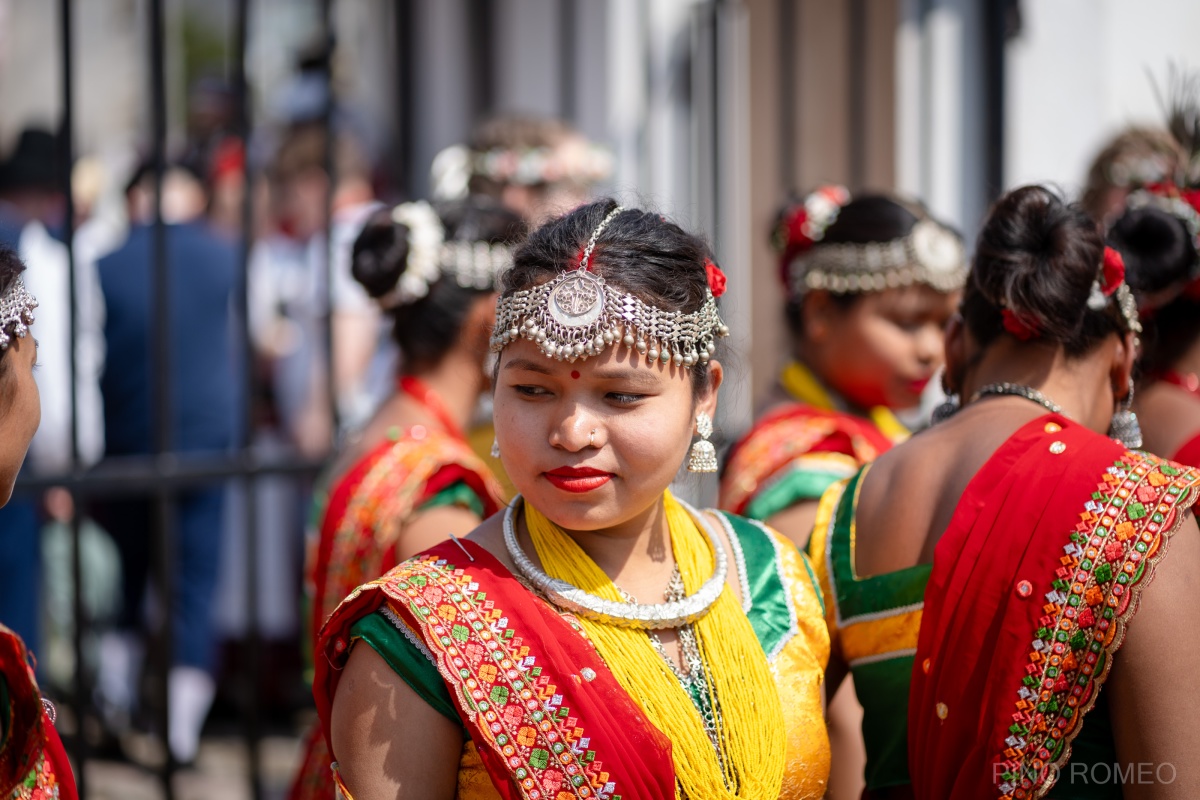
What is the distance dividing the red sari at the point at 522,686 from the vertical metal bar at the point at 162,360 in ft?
6.77

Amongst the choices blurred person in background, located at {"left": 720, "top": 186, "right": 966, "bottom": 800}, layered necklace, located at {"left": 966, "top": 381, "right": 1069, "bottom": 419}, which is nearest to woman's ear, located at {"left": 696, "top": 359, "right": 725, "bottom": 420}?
layered necklace, located at {"left": 966, "top": 381, "right": 1069, "bottom": 419}

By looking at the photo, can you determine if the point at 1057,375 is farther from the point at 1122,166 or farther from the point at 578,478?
the point at 1122,166

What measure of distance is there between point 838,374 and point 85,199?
4.53 meters

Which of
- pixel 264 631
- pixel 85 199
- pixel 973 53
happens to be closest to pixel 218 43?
pixel 85 199

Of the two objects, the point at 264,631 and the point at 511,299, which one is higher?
the point at 511,299

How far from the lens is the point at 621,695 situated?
5.78 ft

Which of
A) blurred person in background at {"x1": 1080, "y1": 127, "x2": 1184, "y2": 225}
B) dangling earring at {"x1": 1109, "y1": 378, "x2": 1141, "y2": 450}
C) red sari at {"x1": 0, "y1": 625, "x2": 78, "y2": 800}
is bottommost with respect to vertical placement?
red sari at {"x1": 0, "y1": 625, "x2": 78, "y2": 800}

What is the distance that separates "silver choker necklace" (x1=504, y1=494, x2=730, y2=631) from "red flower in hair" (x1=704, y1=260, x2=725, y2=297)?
46cm

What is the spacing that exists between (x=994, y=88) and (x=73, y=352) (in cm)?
331

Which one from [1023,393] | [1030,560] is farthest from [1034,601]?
[1023,393]

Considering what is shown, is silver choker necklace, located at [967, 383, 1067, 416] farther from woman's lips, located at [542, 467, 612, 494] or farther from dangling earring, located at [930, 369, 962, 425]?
woman's lips, located at [542, 467, 612, 494]

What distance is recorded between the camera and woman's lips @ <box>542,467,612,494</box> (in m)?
1.80

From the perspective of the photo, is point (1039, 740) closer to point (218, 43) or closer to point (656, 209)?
point (656, 209)

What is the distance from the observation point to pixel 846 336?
3367mm
